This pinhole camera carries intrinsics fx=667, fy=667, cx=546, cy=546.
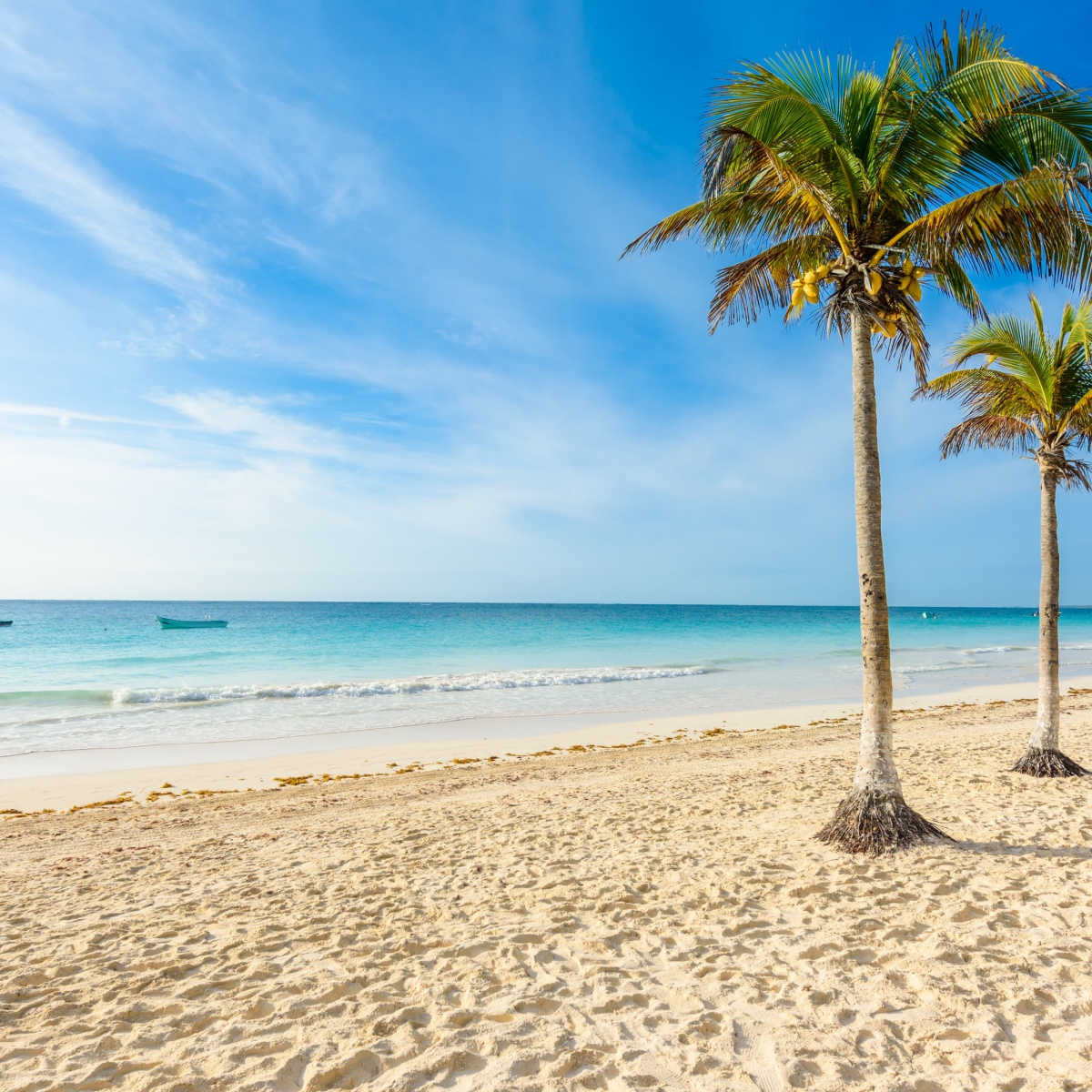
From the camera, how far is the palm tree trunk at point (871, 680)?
566 cm

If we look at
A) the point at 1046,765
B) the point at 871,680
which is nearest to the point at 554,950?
the point at 871,680

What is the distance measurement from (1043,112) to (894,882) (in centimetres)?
618

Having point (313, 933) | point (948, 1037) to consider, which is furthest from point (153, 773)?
point (948, 1037)

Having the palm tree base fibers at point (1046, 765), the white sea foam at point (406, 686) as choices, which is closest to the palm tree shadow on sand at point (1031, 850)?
the palm tree base fibers at point (1046, 765)

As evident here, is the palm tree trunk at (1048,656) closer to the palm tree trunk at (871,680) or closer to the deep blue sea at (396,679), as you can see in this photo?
the palm tree trunk at (871,680)

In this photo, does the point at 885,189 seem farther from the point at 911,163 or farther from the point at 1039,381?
the point at 1039,381

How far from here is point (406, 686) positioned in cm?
2131

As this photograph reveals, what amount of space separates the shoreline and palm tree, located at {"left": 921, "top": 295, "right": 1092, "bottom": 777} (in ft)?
20.3

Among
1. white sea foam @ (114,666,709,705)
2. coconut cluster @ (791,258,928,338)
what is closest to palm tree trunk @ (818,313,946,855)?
coconut cluster @ (791,258,928,338)

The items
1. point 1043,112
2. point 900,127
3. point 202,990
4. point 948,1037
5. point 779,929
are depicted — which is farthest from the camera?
point 900,127

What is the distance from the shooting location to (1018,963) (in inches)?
151

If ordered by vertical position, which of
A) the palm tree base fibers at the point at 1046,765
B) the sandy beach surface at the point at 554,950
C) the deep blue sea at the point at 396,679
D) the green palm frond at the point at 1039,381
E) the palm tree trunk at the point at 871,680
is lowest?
the deep blue sea at the point at 396,679

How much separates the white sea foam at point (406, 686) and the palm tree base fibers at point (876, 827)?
16.3 m

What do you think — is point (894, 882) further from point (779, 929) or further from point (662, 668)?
point (662, 668)
